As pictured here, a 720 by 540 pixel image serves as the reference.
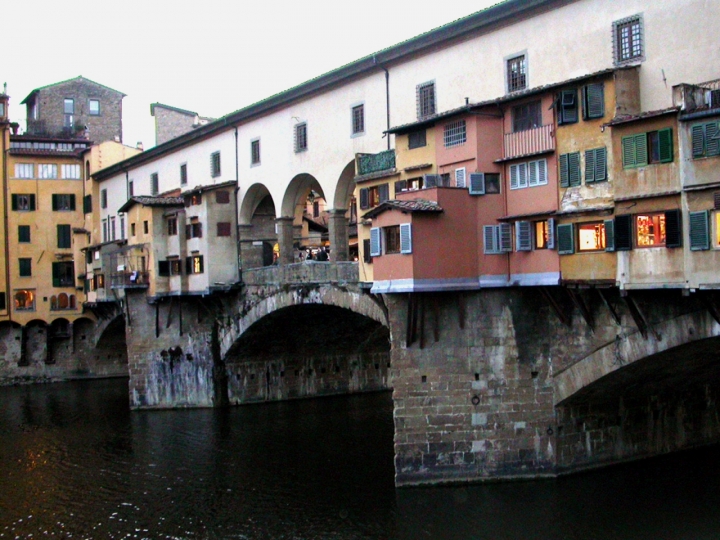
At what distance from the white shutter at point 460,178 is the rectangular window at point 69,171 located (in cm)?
4607

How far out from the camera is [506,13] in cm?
2748

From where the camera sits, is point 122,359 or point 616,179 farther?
point 122,359

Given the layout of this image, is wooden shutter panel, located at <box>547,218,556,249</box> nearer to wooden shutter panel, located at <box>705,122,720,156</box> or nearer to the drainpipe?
wooden shutter panel, located at <box>705,122,720,156</box>

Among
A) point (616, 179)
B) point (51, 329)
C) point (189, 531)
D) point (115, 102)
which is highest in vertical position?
point (115, 102)

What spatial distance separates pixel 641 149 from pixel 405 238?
279 inches

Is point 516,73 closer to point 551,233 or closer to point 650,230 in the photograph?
point 551,233

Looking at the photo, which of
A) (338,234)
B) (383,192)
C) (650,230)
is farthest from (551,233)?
(338,234)

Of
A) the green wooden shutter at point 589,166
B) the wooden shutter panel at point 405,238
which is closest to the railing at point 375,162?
the wooden shutter panel at point 405,238

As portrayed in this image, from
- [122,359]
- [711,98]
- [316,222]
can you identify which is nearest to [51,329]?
[122,359]

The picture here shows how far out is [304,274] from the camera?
1487 inches

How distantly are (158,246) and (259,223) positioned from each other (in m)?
6.54

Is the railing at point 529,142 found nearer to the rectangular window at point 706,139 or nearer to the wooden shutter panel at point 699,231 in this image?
the rectangular window at point 706,139

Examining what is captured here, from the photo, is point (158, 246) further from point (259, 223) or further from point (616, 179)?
point (616, 179)

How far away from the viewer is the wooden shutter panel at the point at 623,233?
22953mm
